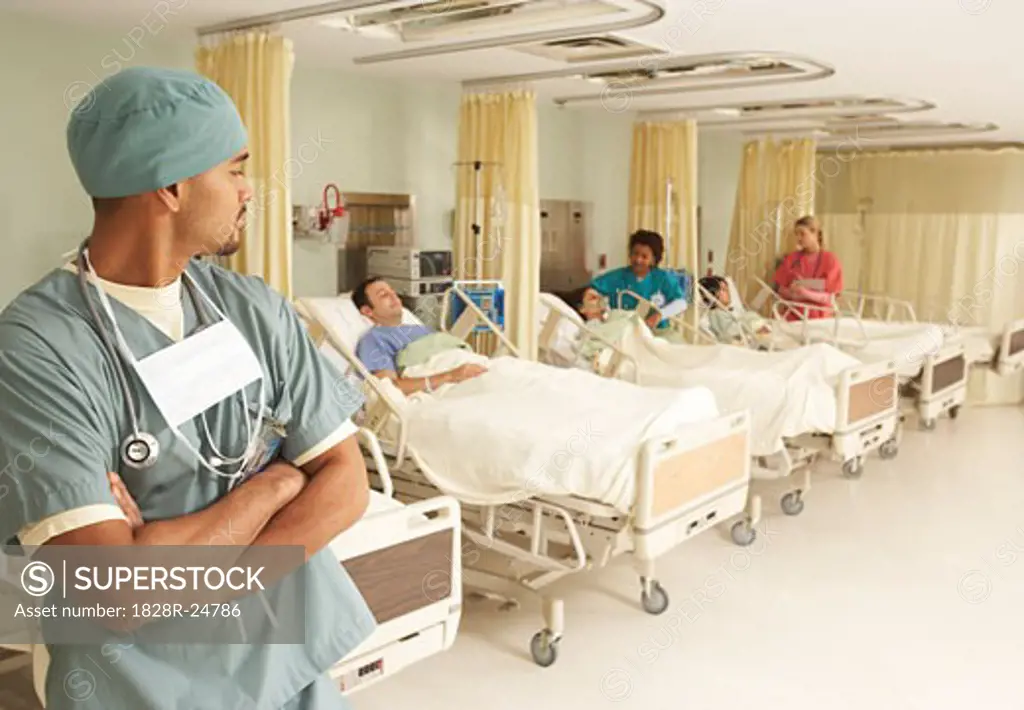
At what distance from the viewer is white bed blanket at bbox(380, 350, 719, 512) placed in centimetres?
327

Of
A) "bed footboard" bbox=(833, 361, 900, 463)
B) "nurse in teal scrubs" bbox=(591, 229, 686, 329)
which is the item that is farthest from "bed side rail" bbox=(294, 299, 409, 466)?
"nurse in teal scrubs" bbox=(591, 229, 686, 329)

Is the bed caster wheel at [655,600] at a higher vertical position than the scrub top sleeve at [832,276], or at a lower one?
lower

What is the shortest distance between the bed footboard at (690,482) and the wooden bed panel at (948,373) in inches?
130

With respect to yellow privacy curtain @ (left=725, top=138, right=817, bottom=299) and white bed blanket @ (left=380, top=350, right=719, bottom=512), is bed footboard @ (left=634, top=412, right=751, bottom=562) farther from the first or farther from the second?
yellow privacy curtain @ (left=725, top=138, right=817, bottom=299)

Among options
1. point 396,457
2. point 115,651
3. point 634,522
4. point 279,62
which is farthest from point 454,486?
point 115,651

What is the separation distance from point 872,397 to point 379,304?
2.58 meters

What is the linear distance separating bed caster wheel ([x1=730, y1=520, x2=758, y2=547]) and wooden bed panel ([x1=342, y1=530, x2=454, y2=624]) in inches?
93.2

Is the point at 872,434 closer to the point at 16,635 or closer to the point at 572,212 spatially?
the point at 572,212

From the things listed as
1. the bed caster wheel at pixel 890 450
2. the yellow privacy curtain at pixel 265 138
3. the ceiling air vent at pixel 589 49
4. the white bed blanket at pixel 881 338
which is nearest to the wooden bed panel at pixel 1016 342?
the white bed blanket at pixel 881 338

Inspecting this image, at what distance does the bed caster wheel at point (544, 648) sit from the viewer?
3339mm

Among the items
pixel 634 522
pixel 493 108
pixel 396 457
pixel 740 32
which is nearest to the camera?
pixel 634 522

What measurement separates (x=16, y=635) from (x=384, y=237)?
3805mm

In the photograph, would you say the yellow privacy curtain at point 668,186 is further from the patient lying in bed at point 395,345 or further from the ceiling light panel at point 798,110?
the patient lying in bed at point 395,345

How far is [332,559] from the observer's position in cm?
119
